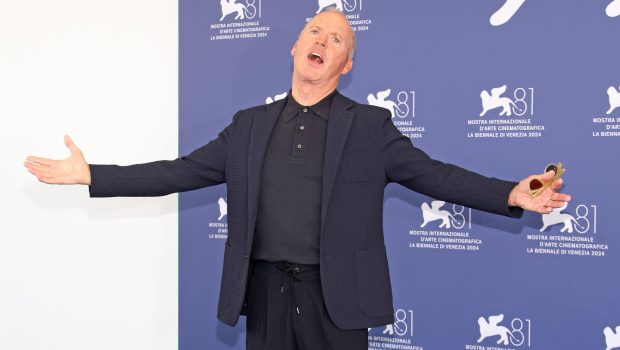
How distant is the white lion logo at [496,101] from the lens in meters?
3.05

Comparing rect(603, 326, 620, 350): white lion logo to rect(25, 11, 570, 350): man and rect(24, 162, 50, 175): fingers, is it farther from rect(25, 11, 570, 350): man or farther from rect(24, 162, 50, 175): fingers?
rect(24, 162, 50, 175): fingers

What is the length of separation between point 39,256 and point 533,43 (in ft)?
9.51

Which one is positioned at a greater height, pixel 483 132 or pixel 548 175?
pixel 483 132

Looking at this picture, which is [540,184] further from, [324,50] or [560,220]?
[560,220]

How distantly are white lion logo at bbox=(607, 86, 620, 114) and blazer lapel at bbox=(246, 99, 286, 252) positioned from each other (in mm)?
1619

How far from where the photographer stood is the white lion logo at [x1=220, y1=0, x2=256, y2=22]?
350cm

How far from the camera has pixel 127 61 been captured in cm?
362

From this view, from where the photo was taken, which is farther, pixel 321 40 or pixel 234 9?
pixel 234 9

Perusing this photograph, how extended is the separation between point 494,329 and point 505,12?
5.09 ft

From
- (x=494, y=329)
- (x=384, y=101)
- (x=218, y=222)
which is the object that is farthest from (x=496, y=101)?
(x=218, y=222)

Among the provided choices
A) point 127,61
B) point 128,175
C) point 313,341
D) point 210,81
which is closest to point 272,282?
point 313,341

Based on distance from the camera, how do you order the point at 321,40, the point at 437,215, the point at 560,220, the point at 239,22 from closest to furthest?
the point at 321,40 → the point at 560,220 → the point at 437,215 → the point at 239,22

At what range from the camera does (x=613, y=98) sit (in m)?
2.88

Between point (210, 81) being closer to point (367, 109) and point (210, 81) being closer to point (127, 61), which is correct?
point (127, 61)
